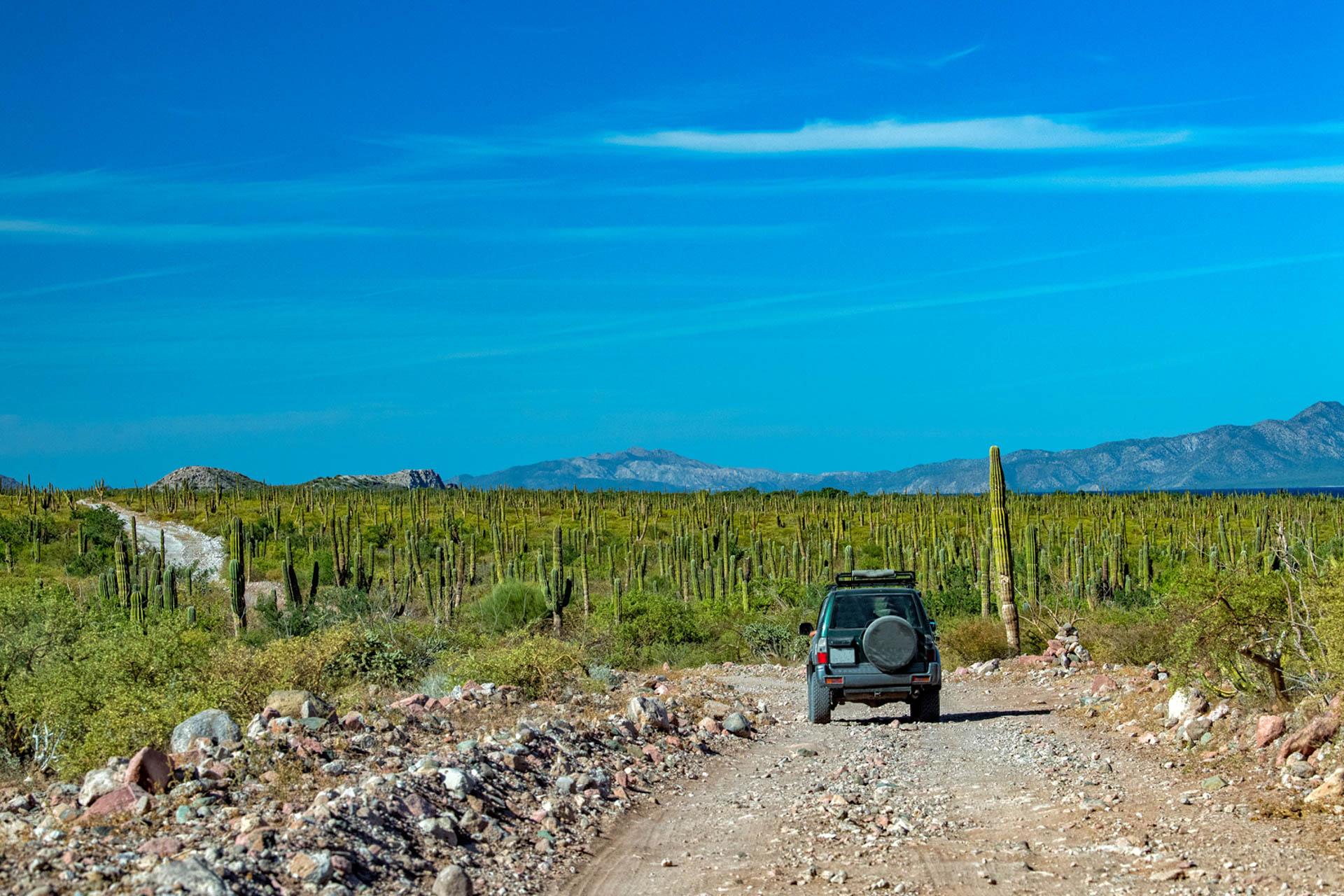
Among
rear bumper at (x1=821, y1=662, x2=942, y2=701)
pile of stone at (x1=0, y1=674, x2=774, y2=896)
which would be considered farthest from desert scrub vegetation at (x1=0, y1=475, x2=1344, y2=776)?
rear bumper at (x1=821, y1=662, x2=942, y2=701)

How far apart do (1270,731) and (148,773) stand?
8248 mm

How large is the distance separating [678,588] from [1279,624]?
1214 inches

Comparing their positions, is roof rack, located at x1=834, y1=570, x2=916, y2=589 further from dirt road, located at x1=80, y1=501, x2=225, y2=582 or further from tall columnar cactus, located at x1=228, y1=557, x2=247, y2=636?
dirt road, located at x1=80, y1=501, x2=225, y2=582

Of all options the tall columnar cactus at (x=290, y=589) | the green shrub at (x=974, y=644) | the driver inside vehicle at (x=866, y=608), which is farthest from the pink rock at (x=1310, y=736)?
the tall columnar cactus at (x=290, y=589)

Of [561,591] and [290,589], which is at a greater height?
[290,589]

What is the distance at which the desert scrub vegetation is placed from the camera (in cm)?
1215

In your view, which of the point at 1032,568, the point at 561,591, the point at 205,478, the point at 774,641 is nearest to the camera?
the point at 774,641

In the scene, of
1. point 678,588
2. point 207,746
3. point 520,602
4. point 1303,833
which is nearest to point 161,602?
point 520,602

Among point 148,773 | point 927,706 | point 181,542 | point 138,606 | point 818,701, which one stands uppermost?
point 181,542

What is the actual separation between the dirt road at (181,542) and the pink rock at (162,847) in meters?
43.1

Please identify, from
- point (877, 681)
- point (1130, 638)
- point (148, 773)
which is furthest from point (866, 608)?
point (148, 773)

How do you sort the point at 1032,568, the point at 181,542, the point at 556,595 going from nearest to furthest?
1. the point at 556,595
2. the point at 1032,568
3. the point at 181,542

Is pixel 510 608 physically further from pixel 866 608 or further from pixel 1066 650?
pixel 866 608

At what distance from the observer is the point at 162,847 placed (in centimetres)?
730
